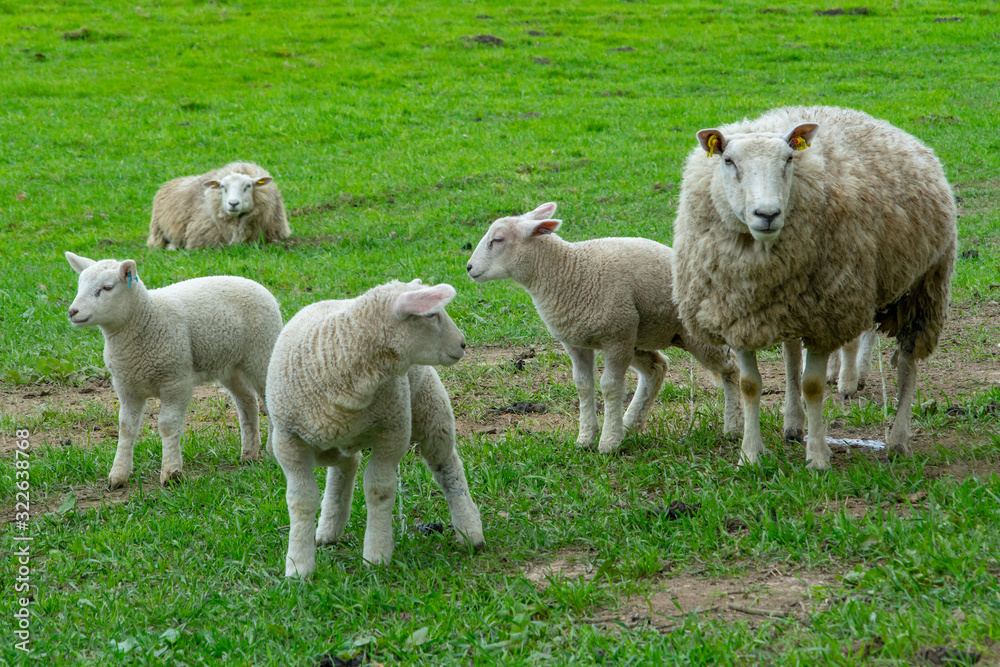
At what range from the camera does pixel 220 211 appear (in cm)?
1203

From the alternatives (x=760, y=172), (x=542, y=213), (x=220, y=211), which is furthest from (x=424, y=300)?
(x=220, y=211)

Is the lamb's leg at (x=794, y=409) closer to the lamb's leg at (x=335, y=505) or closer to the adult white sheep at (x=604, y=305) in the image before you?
the adult white sheep at (x=604, y=305)

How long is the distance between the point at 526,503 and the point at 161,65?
19938mm

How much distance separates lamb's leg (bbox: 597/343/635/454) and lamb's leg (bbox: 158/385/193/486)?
238 centimetres

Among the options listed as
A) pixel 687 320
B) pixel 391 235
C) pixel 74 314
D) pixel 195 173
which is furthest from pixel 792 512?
pixel 195 173

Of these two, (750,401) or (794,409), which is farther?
(794,409)

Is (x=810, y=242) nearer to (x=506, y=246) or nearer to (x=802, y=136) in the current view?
(x=802, y=136)

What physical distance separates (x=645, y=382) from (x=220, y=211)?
25.9 feet

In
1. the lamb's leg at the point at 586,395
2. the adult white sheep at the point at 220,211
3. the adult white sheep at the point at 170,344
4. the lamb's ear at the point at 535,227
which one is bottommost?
the adult white sheep at the point at 220,211

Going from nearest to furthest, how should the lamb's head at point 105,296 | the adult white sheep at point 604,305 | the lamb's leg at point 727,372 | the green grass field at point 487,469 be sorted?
the green grass field at point 487,469 → the lamb's head at point 105,296 → the adult white sheep at point 604,305 → the lamb's leg at point 727,372

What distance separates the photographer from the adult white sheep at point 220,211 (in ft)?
38.1

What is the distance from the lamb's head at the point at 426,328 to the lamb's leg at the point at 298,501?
0.66m

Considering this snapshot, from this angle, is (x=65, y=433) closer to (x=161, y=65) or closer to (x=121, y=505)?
(x=121, y=505)

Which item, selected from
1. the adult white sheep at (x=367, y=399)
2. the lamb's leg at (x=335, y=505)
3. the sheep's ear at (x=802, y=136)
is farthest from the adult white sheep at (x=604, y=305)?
the lamb's leg at (x=335, y=505)
